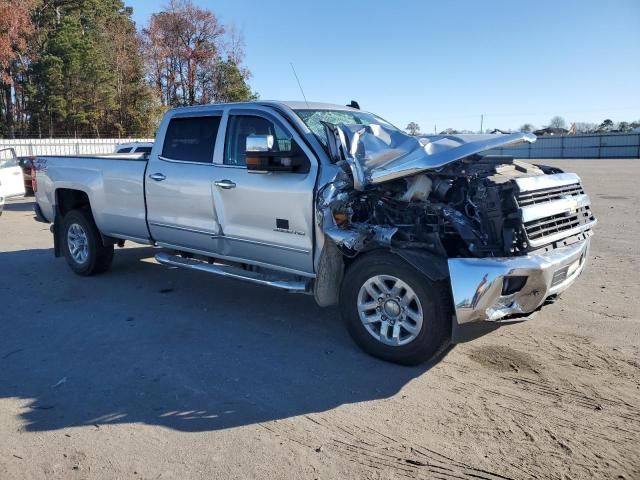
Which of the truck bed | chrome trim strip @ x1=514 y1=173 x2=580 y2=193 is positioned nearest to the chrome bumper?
chrome trim strip @ x1=514 y1=173 x2=580 y2=193

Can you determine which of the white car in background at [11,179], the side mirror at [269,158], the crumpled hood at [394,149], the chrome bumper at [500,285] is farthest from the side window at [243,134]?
the white car in background at [11,179]

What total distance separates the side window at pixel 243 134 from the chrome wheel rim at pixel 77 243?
2893 mm

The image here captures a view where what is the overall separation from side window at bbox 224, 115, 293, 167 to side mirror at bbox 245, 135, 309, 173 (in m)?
0.35

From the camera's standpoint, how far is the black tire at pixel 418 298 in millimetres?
4199

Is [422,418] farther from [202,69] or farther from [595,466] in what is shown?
[202,69]

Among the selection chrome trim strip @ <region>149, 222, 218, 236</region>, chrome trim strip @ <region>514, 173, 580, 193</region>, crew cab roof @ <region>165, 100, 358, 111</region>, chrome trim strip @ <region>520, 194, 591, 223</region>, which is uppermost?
crew cab roof @ <region>165, 100, 358, 111</region>

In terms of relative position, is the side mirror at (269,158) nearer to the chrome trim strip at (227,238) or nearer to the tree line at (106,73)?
the chrome trim strip at (227,238)

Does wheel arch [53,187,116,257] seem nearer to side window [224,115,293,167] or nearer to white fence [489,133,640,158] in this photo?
side window [224,115,293,167]

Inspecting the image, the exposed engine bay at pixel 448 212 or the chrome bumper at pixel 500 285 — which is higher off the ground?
the exposed engine bay at pixel 448 212

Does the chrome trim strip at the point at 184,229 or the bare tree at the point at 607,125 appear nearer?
the chrome trim strip at the point at 184,229

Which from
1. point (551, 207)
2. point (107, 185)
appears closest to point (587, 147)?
point (107, 185)

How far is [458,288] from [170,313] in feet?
10.6

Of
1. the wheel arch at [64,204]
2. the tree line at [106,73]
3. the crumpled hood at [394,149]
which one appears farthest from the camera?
the tree line at [106,73]

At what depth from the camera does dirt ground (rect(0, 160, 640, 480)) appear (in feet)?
10.5
